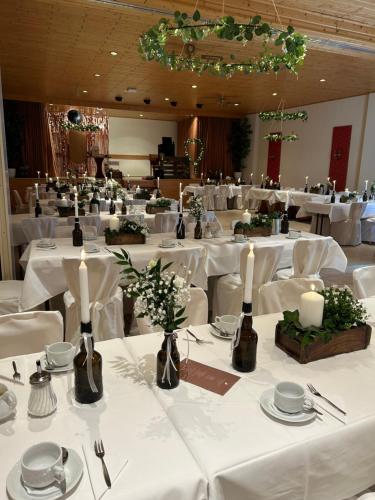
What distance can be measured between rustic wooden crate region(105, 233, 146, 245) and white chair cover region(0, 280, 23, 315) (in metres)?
0.88

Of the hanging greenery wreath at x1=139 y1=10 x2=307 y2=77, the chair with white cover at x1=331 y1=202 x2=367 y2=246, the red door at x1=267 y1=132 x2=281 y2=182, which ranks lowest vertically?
the chair with white cover at x1=331 y1=202 x2=367 y2=246

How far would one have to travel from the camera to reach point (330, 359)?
1572 mm

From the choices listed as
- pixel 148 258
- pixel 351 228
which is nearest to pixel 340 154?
pixel 351 228

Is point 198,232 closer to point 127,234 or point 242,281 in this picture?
point 127,234

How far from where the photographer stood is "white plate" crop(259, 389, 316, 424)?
118 cm

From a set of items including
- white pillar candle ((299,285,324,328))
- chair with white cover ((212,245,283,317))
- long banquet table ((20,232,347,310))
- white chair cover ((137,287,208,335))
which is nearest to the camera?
white pillar candle ((299,285,324,328))

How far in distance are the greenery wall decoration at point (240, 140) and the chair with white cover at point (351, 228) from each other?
7808 mm

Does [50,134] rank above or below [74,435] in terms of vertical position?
above

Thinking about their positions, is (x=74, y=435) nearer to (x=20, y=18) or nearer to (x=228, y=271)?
(x=228, y=271)

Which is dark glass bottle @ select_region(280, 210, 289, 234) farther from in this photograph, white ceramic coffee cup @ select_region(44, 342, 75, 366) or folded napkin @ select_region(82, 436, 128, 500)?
folded napkin @ select_region(82, 436, 128, 500)

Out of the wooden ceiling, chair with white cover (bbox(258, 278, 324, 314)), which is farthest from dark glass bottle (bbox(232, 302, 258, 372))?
the wooden ceiling

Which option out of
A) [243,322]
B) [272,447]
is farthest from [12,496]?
[243,322]

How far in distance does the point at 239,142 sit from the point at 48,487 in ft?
47.1

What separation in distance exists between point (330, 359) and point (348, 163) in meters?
9.83
